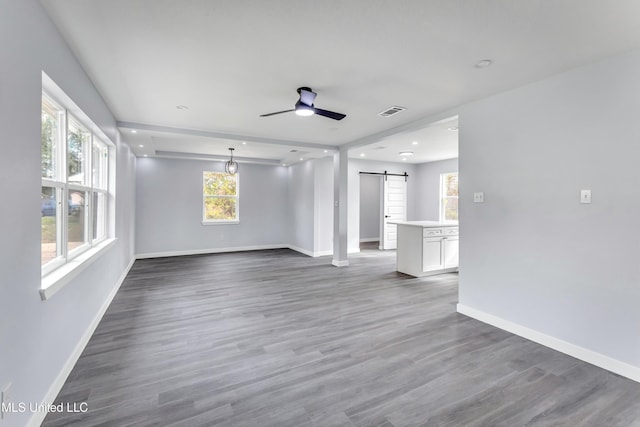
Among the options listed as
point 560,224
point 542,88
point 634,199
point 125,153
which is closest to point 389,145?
point 542,88

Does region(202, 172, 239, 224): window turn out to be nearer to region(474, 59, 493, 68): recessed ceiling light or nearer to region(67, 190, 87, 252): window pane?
region(67, 190, 87, 252): window pane

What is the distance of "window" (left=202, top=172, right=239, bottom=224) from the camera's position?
7992 millimetres

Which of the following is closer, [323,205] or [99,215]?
[99,215]

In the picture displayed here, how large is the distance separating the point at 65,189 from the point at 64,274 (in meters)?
0.75

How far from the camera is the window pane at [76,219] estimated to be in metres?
2.79

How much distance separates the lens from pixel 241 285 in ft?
16.1

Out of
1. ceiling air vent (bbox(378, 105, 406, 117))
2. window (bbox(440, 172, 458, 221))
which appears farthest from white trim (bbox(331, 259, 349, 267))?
window (bbox(440, 172, 458, 221))

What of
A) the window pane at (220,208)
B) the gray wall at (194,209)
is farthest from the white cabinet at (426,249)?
the window pane at (220,208)

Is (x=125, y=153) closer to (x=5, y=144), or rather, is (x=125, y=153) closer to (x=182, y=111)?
(x=182, y=111)

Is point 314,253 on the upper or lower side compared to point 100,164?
lower

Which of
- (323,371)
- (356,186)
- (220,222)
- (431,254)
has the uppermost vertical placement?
(356,186)

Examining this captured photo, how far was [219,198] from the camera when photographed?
8172mm

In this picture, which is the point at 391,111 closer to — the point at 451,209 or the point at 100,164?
the point at 100,164

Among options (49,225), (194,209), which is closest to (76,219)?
(49,225)
